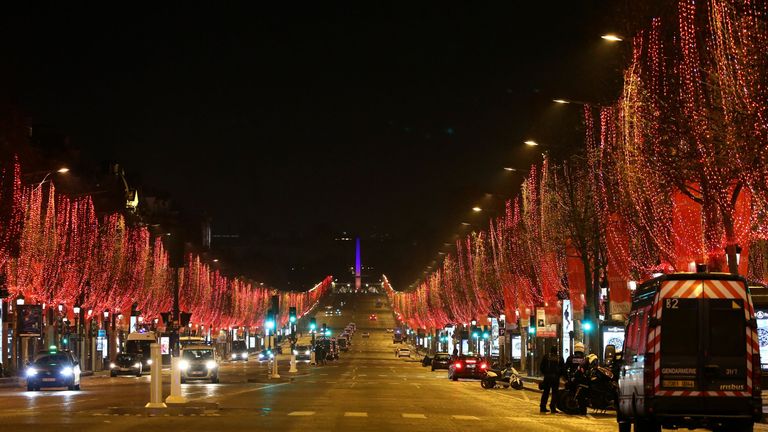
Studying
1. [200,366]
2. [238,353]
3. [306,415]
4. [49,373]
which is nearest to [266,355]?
[238,353]

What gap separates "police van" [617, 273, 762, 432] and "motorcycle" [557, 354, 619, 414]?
1298 centimetres

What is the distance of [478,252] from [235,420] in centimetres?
8124

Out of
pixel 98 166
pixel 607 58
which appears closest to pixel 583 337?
pixel 607 58

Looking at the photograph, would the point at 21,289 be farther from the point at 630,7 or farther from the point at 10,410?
the point at 630,7

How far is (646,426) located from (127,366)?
64.2 meters

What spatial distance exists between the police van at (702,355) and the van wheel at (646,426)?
19.2 inches

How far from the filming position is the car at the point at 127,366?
276 feet

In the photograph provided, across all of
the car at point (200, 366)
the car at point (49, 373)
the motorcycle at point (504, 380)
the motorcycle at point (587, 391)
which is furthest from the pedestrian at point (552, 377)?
the car at point (200, 366)

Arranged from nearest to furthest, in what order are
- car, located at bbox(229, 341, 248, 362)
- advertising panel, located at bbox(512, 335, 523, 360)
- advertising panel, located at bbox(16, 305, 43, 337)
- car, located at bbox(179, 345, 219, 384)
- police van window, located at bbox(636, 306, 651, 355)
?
police van window, located at bbox(636, 306, 651, 355) → car, located at bbox(179, 345, 219, 384) → advertising panel, located at bbox(16, 305, 43, 337) → advertising panel, located at bbox(512, 335, 523, 360) → car, located at bbox(229, 341, 248, 362)

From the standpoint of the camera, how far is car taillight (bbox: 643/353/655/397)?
23.9 meters

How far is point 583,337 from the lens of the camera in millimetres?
67562

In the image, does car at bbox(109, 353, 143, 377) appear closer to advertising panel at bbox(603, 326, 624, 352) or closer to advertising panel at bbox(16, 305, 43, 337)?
advertising panel at bbox(16, 305, 43, 337)

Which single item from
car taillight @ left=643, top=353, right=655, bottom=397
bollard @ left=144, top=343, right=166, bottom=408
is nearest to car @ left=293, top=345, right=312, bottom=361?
bollard @ left=144, top=343, right=166, bottom=408

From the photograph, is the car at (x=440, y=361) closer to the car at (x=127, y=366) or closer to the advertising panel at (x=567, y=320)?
the car at (x=127, y=366)
